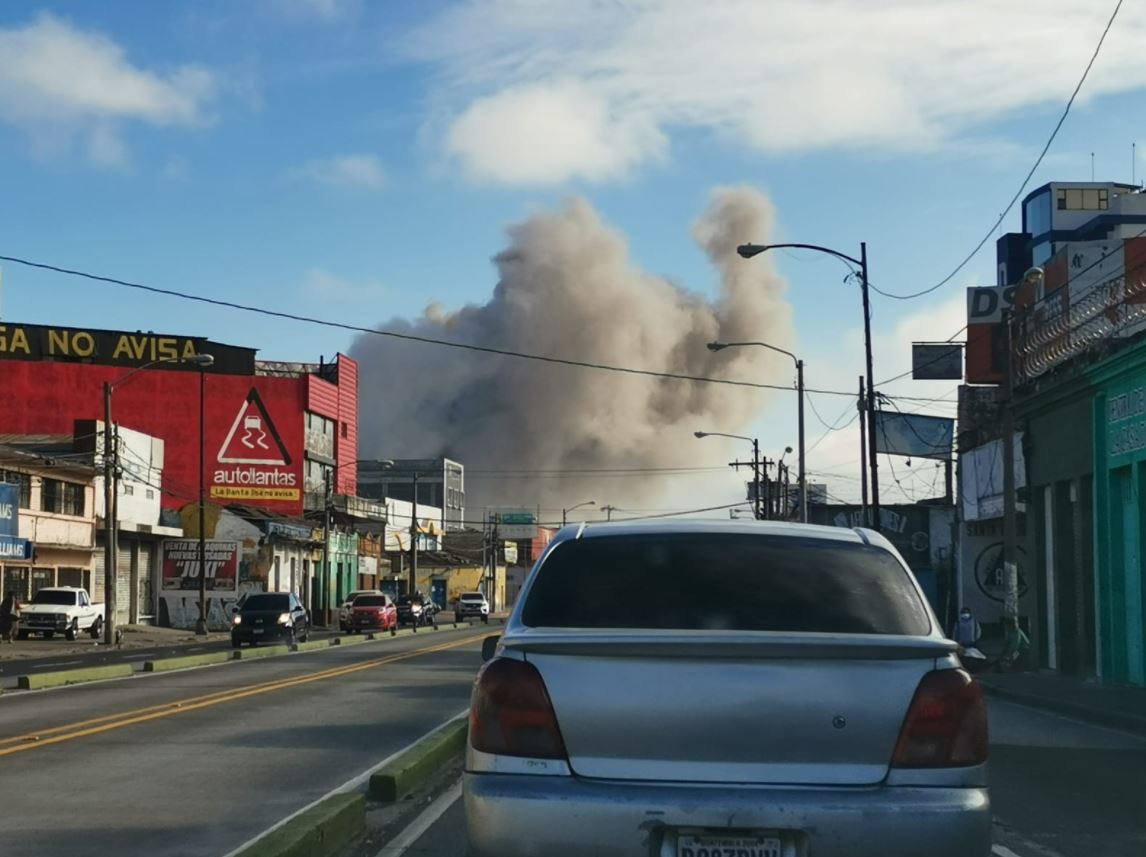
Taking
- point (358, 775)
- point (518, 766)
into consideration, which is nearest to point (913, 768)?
point (518, 766)

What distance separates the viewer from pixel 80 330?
7906 centimetres

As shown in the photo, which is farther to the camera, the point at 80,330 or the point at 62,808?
the point at 80,330

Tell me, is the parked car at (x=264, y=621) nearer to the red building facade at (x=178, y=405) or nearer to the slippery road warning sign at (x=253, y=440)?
the red building facade at (x=178, y=405)

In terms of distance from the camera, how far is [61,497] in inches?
2072

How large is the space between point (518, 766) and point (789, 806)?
922 mm

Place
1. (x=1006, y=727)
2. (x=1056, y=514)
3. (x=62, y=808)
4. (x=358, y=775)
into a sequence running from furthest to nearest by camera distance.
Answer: (x=1056, y=514) < (x=1006, y=727) < (x=358, y=775) < (x=62, y=808)

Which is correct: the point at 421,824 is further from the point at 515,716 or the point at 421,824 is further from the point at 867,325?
the point at 867,325

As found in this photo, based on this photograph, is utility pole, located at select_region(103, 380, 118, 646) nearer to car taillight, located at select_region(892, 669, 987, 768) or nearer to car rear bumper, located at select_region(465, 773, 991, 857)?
car rear bumper, located at select_region(465, 773, 991, 857)

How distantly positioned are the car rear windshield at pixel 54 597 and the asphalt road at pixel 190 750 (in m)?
22.0

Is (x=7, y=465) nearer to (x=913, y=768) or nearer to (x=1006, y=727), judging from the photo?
(x=1006, y=727)

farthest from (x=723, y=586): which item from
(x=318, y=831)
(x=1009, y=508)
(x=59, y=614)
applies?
(x=59, y=614)

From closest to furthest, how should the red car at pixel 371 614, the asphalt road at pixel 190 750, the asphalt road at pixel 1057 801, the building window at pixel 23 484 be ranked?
the asphalt road at pixel 1057 801 → the asphalt road at pixel 190 750 → the building window at pixel 23 484 → the red car at pixel 371 614

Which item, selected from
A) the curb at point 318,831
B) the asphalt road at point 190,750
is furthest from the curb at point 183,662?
the curb at point 318,831

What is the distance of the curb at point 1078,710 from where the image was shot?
727 inches
